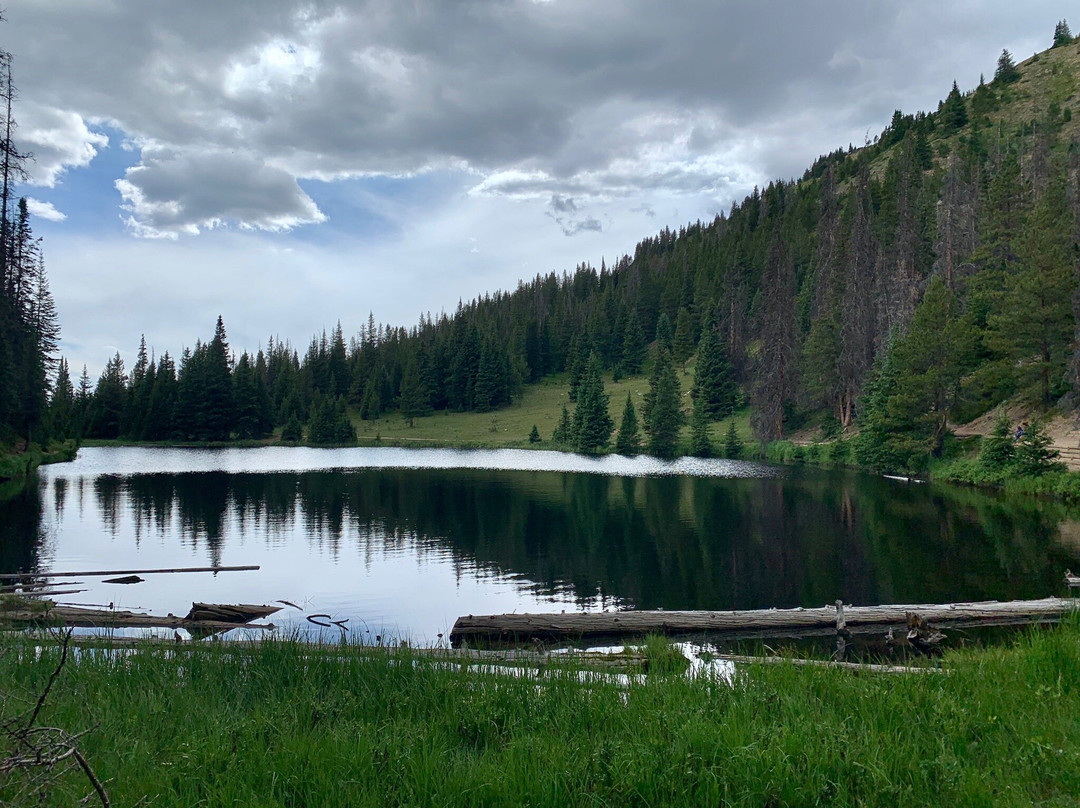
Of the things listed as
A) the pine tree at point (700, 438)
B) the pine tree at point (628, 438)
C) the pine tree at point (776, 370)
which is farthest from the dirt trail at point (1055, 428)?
the pine tree at point (628, 438)

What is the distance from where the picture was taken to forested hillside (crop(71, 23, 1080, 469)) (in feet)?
170

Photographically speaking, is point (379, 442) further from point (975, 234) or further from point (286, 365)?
point (975, 234)

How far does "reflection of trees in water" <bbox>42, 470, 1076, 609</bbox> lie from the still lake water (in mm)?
127

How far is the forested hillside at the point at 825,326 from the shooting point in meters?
51.8

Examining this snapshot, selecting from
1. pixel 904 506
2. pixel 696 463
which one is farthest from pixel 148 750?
pixel 696 463

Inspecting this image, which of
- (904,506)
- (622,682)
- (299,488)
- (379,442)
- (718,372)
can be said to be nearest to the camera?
(622,682)

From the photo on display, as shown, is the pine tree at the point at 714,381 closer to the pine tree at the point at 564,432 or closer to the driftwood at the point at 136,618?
the pine tree at the point at 564,432

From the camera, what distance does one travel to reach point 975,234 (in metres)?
Answer: 76.1

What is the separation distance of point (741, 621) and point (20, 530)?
28.7 meters

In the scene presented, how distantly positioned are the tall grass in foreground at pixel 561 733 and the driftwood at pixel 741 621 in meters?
6.93

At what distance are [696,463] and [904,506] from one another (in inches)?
1359

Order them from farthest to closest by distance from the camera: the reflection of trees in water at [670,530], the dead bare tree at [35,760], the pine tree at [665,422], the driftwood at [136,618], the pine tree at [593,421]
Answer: the pine tree at [593,421], the pine tree at [665,422], the reflection of trees in water at [670,530], the driftwood at [136,618], the dead bare tree at [35,760]

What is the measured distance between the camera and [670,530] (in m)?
32.6

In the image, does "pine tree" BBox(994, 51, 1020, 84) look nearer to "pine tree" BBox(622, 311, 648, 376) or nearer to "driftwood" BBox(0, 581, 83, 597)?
"pine tree" BBox(622, 311, 648, 376)
